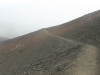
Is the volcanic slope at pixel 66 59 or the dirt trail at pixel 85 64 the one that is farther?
the volcanic slope at pixel 66 59

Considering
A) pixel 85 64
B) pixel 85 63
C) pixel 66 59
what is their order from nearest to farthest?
pixel 85 64
pixel 85 63
pixel 66 59

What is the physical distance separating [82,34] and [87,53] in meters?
10.1

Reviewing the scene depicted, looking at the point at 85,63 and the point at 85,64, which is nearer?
the point at 85,64

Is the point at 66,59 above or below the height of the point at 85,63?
above

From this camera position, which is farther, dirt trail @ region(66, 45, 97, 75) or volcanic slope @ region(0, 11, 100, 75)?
volcanic slope @ region(0, 11, 100, 75)

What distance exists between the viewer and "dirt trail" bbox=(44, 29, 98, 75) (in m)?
17.6

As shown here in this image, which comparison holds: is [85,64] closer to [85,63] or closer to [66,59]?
[85,63]

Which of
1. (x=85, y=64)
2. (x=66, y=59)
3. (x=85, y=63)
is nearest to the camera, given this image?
(x=85, y=64)

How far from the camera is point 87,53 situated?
21.8 m

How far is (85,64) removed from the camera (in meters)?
19.1

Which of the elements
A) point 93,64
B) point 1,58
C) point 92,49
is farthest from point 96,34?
point 1,58

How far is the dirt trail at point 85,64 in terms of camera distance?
57.8ft

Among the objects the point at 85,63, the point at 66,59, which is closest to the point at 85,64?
the point at 85,63

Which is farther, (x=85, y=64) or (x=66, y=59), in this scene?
(x=66, y=59)
